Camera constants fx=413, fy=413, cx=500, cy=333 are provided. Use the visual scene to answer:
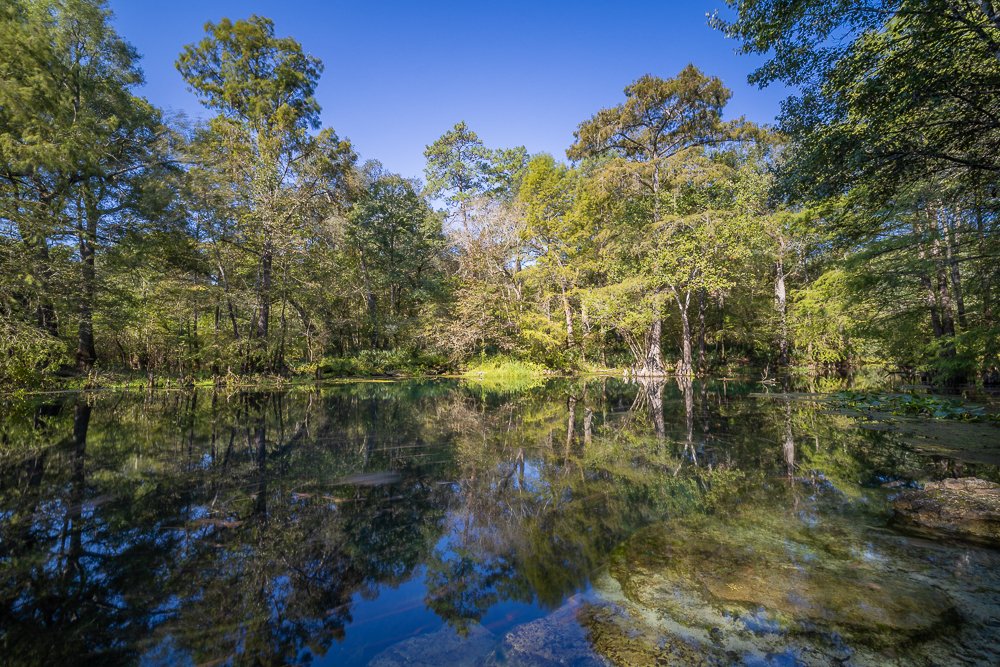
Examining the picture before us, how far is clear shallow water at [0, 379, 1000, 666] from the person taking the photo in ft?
6.11

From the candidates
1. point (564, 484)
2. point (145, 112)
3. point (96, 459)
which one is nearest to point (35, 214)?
point (96, 459)

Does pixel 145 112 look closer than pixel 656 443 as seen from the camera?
No

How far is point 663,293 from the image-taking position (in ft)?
63.3

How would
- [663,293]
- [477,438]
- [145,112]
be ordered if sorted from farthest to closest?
[663,293], [145,112], [477,438]

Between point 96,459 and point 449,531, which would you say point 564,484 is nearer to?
point 449,531

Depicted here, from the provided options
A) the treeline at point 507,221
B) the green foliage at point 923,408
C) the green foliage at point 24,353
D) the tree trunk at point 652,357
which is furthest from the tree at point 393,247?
the green foliage at point 923,408

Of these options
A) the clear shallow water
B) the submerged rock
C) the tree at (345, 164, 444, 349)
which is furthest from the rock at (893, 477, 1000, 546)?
the tree at (345, 164, 444, 349)

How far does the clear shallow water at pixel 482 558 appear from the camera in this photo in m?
1.86

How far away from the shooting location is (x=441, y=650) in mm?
1909

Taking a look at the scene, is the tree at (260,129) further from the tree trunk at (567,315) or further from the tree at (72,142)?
the tree trunk at (567,315)

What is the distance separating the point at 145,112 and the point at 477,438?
68.5 ft

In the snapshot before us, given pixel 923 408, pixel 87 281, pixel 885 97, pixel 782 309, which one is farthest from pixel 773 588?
pixel 782 309

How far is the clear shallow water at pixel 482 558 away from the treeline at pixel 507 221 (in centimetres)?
512

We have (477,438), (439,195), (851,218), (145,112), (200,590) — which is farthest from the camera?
(439,195)
